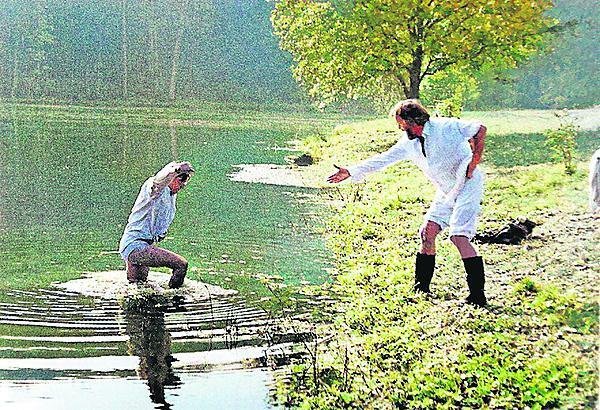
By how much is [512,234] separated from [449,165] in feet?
2.83

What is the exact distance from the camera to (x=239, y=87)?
580cm

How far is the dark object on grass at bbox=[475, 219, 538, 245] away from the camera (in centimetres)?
529

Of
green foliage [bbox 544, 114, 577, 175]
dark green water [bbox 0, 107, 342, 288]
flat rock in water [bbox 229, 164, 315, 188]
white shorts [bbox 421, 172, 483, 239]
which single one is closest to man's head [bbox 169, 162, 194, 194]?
dark green water [bbox 0, 107, 342, 288]

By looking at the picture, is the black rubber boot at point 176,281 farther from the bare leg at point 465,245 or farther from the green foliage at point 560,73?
the green foliage at point 560,73

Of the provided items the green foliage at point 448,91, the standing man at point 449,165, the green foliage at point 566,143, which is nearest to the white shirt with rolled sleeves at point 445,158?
the standing man at point 449,165

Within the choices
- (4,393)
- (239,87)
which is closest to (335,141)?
(239,87)

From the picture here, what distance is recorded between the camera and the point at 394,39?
5508mm

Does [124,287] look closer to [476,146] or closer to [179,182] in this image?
[179,182]

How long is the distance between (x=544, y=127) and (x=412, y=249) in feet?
3.41

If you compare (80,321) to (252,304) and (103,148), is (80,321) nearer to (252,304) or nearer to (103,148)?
(252,304)

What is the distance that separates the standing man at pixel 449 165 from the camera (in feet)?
14.8

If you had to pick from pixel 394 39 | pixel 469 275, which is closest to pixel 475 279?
pixel 469 275

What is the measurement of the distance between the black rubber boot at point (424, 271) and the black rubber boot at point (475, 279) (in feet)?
0.67

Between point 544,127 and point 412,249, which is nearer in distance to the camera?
point 412,249
